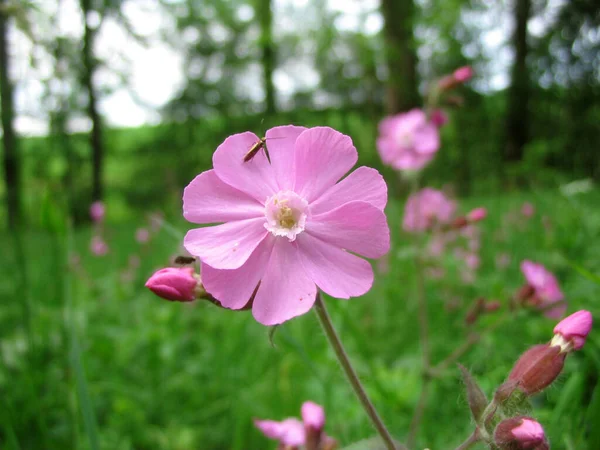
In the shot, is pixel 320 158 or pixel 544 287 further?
pixel 544 287

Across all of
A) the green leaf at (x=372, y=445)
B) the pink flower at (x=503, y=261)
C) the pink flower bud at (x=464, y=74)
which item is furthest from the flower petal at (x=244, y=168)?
the pink flower at (x=503, y=261)

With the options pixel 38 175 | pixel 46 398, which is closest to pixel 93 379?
pixel 46 398

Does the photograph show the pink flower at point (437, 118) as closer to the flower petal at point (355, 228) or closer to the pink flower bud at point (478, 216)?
the pink flower bud at point (478, 216)

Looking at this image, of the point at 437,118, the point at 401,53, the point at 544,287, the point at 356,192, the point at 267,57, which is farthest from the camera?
the point at 267,57

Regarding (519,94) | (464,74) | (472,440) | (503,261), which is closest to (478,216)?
(464,74)

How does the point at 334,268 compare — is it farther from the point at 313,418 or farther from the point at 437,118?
the point at 437,118

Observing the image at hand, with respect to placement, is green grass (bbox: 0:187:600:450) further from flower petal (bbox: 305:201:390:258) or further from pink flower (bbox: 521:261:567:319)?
flower petal (bbox: 305:201:390:258)

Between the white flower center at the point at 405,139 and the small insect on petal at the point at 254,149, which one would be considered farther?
the white flower center at the point at 405,139
